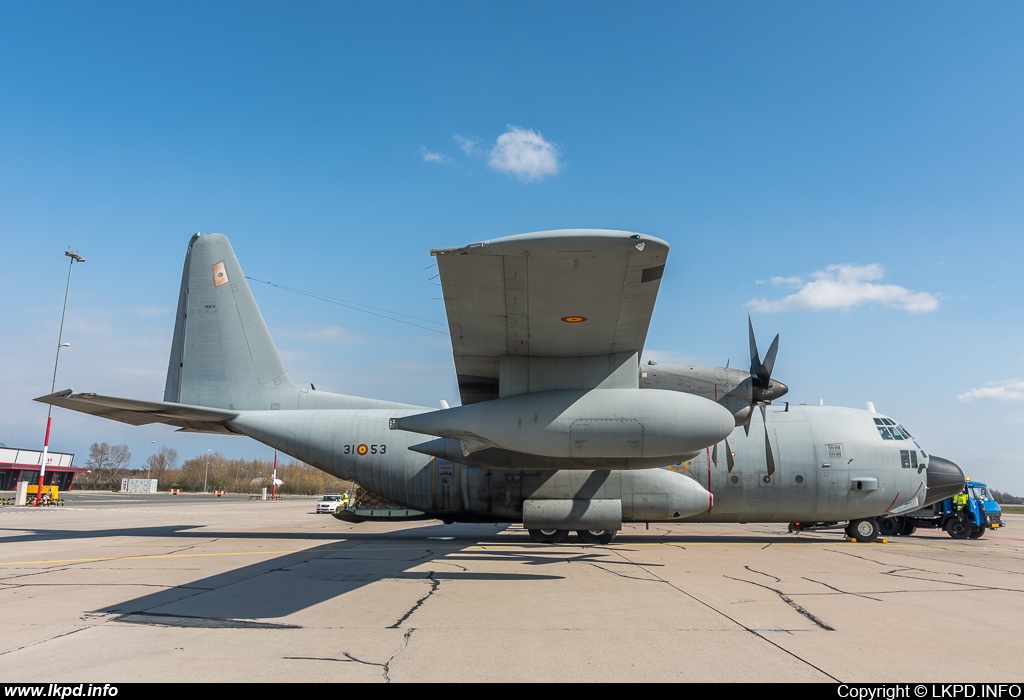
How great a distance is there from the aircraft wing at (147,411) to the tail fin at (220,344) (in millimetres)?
640

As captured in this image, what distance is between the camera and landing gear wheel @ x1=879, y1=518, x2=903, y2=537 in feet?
73.3

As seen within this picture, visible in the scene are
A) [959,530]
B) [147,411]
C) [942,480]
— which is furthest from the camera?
[959,530]

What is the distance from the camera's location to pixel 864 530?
1784cm

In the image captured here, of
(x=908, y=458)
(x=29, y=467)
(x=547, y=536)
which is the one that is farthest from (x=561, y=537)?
(x=29, y=467)

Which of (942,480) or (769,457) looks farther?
(942,480)

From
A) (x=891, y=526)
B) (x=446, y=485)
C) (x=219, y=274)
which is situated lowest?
(x=891, y=526)

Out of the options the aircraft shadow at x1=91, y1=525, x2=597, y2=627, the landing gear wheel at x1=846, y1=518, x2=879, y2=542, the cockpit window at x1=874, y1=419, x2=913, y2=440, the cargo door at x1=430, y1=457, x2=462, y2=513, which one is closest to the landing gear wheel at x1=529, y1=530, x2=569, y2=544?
the aircraft shadow at x1=91, y1=525, x2=597, y2=627

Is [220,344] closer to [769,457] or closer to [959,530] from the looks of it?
[769,457]

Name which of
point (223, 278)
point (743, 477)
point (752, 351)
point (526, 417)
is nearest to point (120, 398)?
point (223, 278)

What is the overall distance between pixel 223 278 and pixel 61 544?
25.2ft

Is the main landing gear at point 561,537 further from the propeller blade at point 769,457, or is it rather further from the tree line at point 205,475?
the tree line at point 205,475

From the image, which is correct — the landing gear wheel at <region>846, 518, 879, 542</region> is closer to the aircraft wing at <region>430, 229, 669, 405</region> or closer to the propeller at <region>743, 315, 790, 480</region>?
the propeller at <region>743, 315, 790, 480</region>

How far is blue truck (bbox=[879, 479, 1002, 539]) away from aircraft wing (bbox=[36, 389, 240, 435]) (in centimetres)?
2184

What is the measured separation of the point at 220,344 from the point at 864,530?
1886cm
